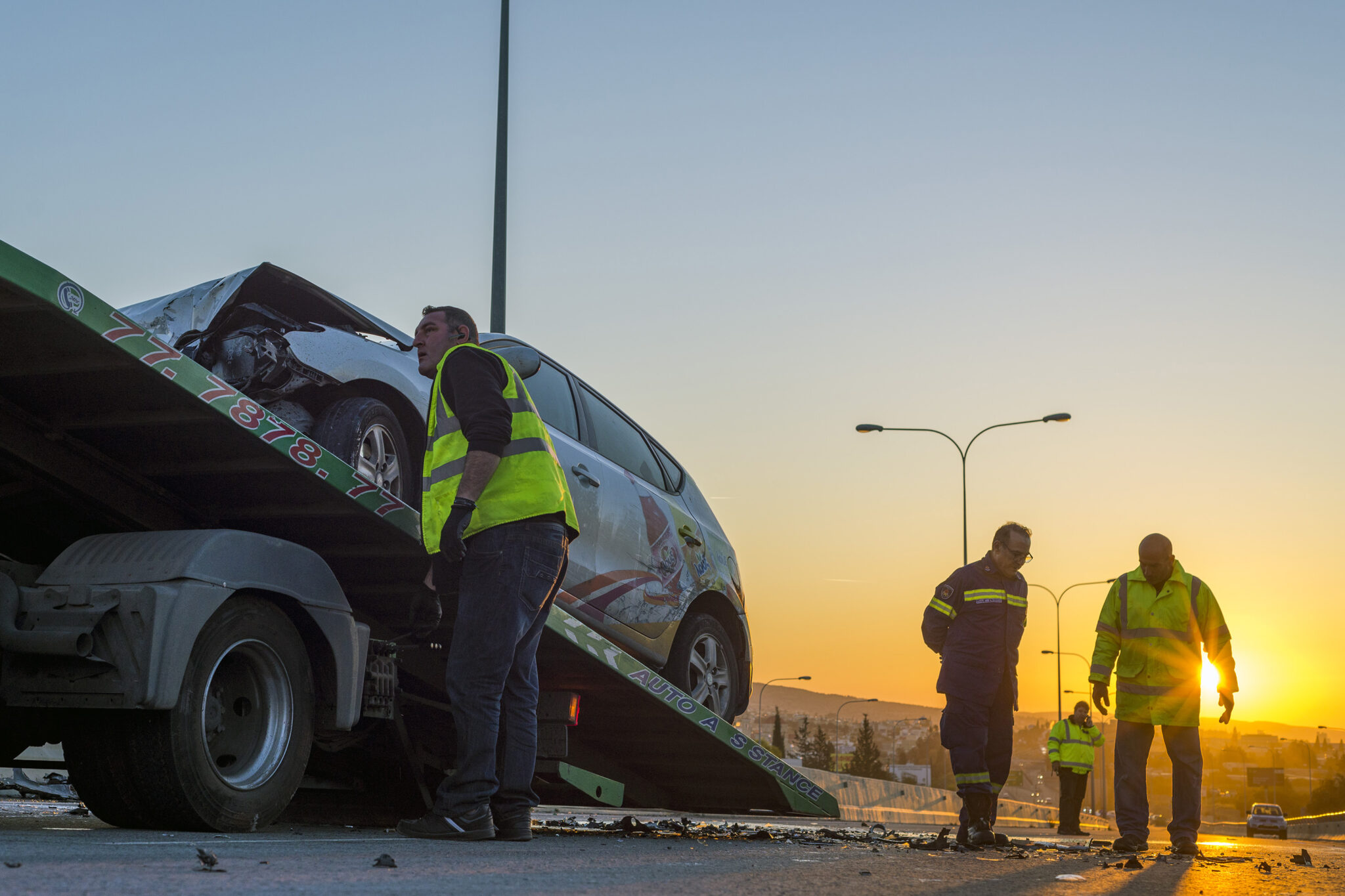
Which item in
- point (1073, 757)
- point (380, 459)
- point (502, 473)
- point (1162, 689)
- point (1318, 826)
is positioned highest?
point (380, 459)

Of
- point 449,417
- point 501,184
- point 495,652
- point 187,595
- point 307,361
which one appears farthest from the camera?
point 501,184

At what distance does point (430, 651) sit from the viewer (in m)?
5.44

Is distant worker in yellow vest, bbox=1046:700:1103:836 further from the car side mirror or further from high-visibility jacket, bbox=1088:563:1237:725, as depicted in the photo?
the car side mirror

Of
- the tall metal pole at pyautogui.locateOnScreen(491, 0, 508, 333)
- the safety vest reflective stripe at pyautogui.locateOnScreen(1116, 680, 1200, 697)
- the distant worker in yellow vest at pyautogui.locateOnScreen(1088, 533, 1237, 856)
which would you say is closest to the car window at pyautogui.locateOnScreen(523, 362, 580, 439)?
the distant worker in yellow vest at pyautogui.locateOnScreen(1088, 533, 1237, 856)

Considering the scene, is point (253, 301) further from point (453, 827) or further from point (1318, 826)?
point (1318, 826)

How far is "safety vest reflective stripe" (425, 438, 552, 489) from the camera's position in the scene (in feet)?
15.4

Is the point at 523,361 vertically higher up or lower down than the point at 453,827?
higher up

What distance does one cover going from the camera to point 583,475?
21.3ft

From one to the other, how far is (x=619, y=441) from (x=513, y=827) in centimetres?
302

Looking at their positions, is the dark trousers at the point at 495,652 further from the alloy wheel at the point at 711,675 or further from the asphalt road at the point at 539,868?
the alloy wheel at the point at 711,675

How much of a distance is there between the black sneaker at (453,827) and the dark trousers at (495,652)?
0.08ft

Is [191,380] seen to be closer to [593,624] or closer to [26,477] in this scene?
[26,477]

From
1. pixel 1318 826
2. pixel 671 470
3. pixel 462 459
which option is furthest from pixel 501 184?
pixel 1318 826

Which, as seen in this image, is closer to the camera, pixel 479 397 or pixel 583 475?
pixel 479 397
